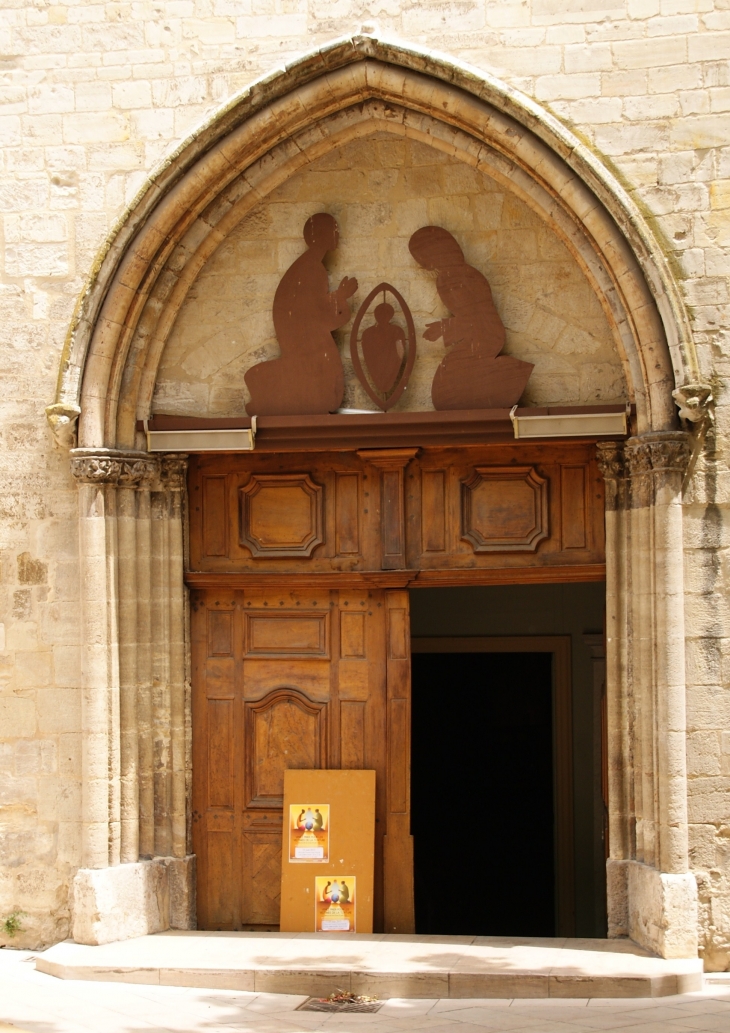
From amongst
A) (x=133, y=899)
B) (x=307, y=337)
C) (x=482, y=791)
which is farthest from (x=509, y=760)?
(x=307, y=337)

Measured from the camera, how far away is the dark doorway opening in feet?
30.2

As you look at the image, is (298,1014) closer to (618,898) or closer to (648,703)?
(618,898)

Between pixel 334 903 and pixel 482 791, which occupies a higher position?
pixel 482 791

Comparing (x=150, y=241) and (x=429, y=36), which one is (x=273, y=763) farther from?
(x=429, y=36)

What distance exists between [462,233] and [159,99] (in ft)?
5.74

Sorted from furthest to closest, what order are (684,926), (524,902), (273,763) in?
(524,902) < (273,763) < (684,926)

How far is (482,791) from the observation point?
31.4ft

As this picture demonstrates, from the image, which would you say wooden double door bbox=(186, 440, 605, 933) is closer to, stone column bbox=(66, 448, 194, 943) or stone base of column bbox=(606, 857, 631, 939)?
stone column bbox=(66, 448, 194, 943)

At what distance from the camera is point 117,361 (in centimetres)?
669

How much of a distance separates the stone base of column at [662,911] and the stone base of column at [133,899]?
7.78 feet

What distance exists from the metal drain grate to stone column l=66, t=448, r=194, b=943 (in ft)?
4.15

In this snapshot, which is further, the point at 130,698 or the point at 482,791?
the point at 482,791

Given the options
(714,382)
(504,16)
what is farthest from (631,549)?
(504,16)

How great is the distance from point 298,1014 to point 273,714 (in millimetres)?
1828
